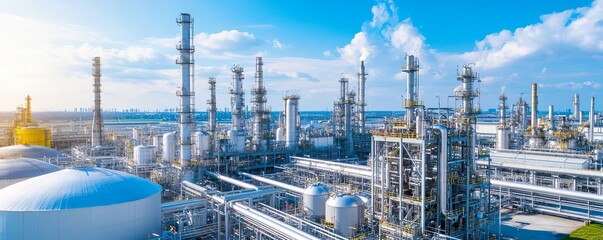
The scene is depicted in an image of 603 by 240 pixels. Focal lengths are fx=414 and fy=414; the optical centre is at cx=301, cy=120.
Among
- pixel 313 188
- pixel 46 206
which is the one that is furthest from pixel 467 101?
pixel 46 206

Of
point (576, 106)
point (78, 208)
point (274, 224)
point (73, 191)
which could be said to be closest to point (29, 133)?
point (73, 191)

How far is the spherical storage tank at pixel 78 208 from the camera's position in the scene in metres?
14.6

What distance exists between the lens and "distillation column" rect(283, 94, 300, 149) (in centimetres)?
3416

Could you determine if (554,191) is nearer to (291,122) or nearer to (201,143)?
(291,122)

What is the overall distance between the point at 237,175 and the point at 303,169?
547cm

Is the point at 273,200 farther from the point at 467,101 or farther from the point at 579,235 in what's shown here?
the point at 579,235

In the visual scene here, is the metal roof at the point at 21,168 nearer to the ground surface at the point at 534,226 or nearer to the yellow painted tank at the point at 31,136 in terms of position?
the yellow painted tank at the point at 31,136

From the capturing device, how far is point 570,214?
74.8 ft

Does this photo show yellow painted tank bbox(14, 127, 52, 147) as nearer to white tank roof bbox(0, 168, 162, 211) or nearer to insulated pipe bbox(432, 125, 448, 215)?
white tank roof bbox(0, 168, 162, 211)

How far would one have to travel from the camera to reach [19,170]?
891 inches

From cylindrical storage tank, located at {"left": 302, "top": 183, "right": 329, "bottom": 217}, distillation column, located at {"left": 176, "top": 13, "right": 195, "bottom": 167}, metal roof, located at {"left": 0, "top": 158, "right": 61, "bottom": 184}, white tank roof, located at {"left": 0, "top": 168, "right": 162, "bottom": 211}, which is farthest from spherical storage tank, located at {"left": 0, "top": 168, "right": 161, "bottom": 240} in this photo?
distillation column, located at {"left": 176, "top": 13, "right": 195, "bottom": 167}

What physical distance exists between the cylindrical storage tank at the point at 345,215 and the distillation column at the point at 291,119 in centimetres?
1829

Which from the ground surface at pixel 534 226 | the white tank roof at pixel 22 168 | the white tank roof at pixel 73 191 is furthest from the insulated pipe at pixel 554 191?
the white tank roof at pixel 22 168

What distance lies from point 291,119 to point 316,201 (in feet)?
54.7
